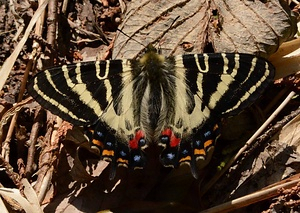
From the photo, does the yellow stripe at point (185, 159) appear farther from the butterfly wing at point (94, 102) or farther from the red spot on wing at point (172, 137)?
the butterfly wing at point (94, 102)

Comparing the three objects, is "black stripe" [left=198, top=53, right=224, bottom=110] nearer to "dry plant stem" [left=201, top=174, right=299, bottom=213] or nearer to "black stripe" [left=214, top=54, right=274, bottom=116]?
"black stripe" [left=214, top=54, right=274, bottom=116]

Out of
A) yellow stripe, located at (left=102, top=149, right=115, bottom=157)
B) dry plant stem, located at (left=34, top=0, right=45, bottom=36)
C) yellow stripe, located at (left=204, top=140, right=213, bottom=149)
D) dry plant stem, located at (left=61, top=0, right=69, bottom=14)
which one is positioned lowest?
yellow stripe, located at (left=102, top=149, right=115, bottom=157)

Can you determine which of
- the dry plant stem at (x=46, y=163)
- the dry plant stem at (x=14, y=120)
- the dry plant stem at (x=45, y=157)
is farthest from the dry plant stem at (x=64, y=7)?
the dry plant stem at (x=46, y=163)

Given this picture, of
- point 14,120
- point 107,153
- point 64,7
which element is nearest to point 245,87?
point 107,153

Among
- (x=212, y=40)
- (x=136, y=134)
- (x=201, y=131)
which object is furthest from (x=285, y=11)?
(x=136, y=134)

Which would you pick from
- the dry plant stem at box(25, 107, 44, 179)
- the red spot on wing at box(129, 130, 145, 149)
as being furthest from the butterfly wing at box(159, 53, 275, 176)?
the dry plant stem at box(25, 107, 44, 179)
